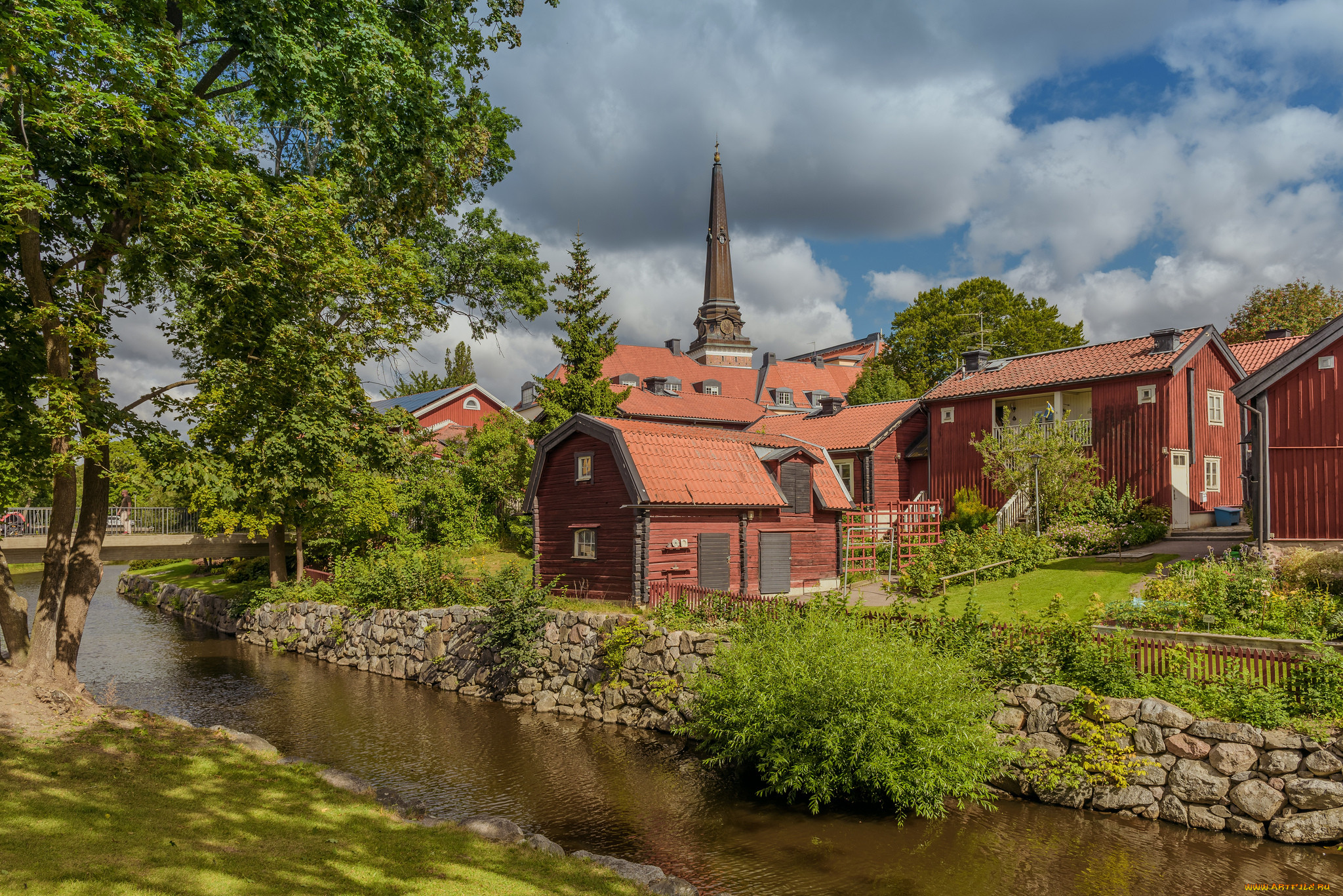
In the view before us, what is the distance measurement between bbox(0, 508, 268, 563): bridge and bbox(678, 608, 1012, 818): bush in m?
25.1

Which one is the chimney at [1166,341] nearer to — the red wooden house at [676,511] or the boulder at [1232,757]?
the red wooden house at [676,511]

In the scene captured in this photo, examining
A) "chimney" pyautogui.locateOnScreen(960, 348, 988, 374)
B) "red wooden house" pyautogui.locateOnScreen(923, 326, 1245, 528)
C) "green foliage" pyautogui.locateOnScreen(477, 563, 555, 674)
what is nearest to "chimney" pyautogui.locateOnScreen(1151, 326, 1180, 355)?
"red wooden house" pyautogui.locateOnScreen(923, 326, 1245, 528)

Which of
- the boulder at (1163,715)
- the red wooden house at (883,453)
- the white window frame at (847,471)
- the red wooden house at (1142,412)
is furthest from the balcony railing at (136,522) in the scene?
the red wooden house at (1142,412)

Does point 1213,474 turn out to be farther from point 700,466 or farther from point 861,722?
point 861,722

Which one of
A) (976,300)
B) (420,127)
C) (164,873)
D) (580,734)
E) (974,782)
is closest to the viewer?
(164,873)

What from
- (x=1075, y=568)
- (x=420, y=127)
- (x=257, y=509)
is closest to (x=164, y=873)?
(x=420, y=127)

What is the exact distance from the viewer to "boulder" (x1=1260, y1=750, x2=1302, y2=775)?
1087 centimetres

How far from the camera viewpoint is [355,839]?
8.43 meters

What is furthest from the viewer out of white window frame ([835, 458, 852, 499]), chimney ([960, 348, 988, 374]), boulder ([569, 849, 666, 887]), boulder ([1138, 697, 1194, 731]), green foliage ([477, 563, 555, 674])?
white window frame ([835, 458, 852, 499])

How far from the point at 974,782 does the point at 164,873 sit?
1043cm

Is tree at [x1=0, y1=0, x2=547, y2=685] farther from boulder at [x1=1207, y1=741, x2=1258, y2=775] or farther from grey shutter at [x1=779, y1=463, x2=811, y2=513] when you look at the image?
boulder at [x1=1207, y1=741, x2=1258, y2=775]

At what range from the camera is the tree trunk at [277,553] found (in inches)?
1174

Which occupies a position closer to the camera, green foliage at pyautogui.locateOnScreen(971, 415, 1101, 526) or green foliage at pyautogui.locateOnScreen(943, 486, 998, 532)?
green foliage at pyautogui.locateOnScreen(971, 415, 1101, 526)

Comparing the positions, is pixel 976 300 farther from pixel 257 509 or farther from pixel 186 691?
pixel 186 691
